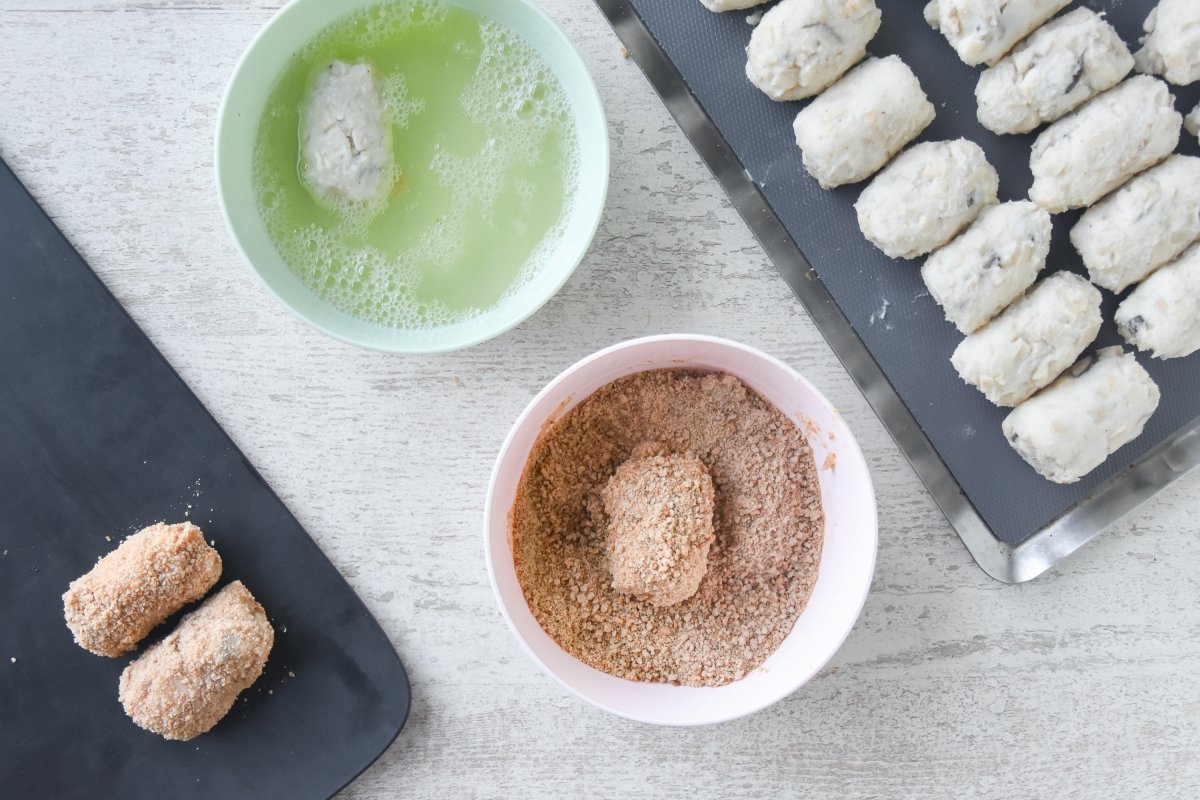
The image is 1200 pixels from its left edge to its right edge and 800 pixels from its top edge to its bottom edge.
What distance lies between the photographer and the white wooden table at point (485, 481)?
131cm

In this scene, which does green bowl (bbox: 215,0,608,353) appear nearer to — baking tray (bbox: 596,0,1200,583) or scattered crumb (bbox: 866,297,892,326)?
baking tray (bbox: 596,0,1200,583)

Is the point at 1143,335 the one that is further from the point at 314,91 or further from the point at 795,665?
the point at 314,91

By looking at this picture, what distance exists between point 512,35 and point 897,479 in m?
0.83

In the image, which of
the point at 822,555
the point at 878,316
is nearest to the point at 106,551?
the point at 822,555

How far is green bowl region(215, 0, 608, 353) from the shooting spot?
45.0 inches

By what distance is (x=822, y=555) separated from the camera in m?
1.23

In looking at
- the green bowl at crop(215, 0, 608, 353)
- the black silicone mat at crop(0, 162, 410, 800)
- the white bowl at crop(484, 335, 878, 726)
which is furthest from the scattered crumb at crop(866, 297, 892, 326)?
the black silicone mat at crop(0, 162, 410, 800)

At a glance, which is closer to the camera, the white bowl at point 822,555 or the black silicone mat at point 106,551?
the white bowl at point 822,555

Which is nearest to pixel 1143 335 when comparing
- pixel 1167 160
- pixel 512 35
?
pixel 1167 160

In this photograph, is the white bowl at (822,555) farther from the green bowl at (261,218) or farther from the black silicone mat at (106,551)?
the black silicone mat at (106,551)

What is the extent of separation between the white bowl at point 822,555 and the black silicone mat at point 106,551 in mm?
284

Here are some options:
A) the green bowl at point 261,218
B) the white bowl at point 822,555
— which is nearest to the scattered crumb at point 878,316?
the white bowl at point 822,555

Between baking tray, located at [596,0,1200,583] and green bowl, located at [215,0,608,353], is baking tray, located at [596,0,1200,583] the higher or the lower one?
the lower one

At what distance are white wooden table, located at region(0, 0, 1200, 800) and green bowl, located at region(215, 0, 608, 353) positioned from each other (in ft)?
0.36
